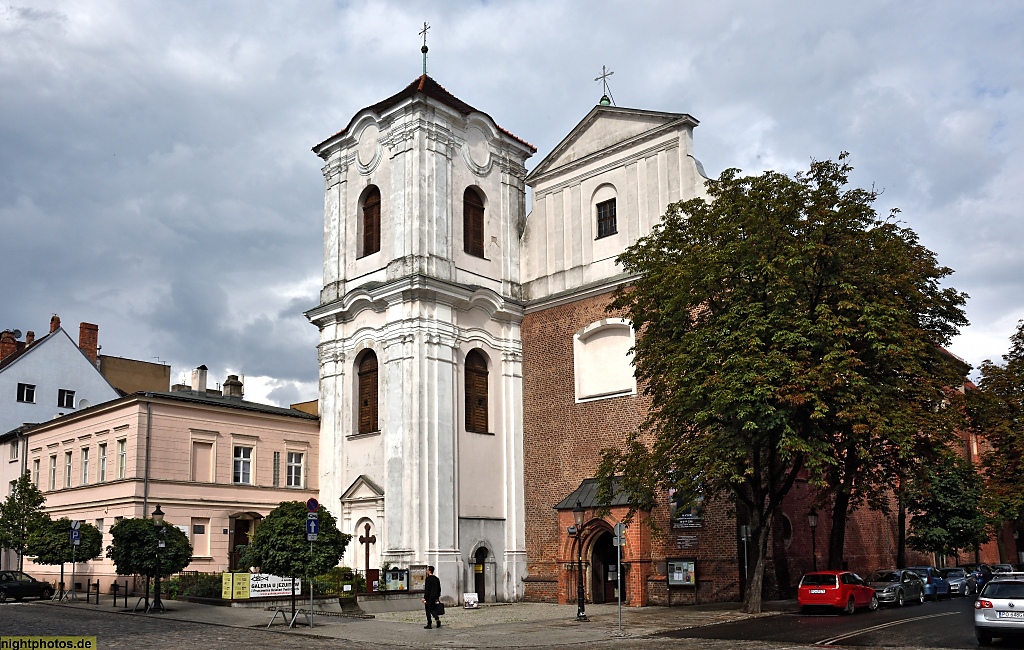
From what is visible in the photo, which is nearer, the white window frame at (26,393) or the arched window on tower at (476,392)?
the arched window on tower at (476,392)

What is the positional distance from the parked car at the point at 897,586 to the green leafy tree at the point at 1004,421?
4.15m

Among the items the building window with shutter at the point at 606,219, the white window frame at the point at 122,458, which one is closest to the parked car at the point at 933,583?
the building window with shutter at the point at 606,219

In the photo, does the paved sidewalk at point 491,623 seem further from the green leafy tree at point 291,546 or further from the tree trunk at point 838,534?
the tree trunk at point 838,534

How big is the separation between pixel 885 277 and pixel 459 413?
1555cm

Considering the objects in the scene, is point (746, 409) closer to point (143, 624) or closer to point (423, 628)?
point (423, 628)

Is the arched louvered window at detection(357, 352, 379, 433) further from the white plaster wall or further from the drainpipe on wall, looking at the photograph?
the white plaster wall

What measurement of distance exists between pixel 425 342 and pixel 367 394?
3662 millimetres

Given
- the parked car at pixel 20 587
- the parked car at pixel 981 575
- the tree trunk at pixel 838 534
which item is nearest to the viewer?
the tree trunk at pixel 838 534

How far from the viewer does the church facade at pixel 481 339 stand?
107 feet

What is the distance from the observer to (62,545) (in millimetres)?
33375

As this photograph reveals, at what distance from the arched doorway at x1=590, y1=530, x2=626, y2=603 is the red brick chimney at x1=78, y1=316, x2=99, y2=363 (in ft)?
118

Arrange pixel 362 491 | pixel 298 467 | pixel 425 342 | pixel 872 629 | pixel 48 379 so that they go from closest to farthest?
1. pixel 872 629
2. pixel 425 342
3. pixel 362 491
4. pixel 298 467
5. pixel 48 379

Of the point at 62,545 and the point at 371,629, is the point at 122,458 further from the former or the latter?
the point at 371,629

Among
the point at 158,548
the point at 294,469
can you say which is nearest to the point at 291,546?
the point at 158,548
